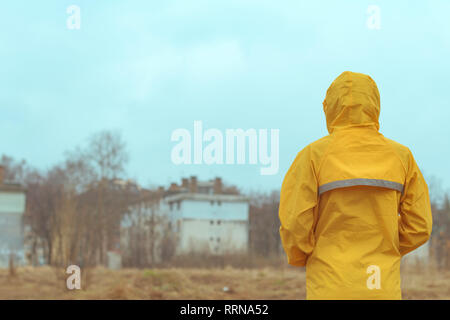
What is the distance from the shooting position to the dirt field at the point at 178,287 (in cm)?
1025

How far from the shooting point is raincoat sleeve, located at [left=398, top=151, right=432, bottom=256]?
2.42 metres

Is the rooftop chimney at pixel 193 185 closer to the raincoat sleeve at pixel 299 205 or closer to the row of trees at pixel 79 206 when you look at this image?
the row of trees at pixel 79 206

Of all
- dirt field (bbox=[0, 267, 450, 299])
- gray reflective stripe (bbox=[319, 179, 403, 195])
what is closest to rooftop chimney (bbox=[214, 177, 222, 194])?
dirt field (bbox=[0, 267, 450, 299])

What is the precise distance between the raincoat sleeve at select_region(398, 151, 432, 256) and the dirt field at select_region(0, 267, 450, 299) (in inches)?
311

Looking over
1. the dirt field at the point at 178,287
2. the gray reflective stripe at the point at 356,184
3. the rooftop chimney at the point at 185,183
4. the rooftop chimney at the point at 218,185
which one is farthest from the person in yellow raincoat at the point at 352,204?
the rooftop chimney at the point at 185,183

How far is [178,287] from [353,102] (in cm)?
902

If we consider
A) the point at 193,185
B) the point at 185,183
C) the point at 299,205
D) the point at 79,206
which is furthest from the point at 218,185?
the point at 299,205

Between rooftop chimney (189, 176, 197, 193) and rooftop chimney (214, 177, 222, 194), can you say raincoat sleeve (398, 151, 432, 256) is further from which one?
rooftop chimney (214, 177, 222, 194)

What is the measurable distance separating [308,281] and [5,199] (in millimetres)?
40134

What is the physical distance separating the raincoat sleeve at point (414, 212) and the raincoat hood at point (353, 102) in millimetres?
271

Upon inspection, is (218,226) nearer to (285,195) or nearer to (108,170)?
(108,170)
